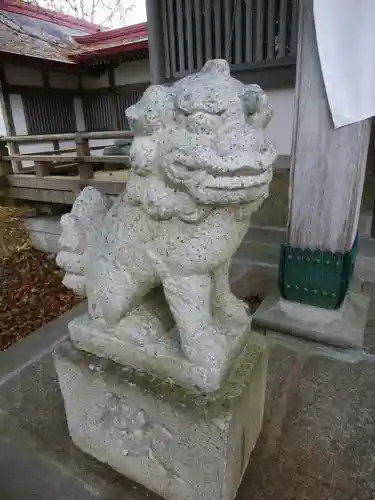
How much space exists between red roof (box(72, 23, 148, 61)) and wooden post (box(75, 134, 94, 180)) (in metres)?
2.65

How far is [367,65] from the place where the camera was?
1657mm

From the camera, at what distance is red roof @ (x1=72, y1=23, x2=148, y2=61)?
692cm

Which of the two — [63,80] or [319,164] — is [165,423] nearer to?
[319,164]

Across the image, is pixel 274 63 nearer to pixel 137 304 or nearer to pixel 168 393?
pixel 137 304

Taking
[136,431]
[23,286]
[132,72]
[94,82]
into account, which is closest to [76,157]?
[23,286]

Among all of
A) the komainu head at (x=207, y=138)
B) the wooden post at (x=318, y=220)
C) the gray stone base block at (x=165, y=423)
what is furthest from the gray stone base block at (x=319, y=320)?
the komainu head at (x=207, y=138)

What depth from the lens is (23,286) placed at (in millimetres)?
4980

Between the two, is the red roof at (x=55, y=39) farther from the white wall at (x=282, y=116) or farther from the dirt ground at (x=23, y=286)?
the white wall at (x=282, y=116)

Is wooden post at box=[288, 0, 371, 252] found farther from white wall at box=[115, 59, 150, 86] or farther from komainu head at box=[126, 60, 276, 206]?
white wall at box=[115, 59, 150, 86]

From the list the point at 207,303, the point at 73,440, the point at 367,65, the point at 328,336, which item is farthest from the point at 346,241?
the point at 73,440

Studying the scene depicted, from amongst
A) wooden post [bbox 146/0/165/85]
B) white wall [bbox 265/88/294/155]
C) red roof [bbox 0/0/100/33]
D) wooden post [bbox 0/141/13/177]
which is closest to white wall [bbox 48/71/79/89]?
red roof [bbox 0/0/100/33]

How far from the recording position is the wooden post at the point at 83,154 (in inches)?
209

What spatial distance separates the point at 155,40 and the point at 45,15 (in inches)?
301

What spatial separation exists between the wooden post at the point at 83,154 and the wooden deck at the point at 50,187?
83 mm
